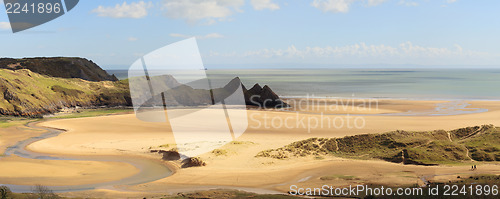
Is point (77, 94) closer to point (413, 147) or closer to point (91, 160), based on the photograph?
point (91, 160)

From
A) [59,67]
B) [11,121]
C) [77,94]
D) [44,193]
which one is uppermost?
[59,67]

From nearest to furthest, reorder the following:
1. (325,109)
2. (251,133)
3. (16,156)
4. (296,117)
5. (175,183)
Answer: (175,183) → (16,156) → (251,133) → (296,117) → (325,109)

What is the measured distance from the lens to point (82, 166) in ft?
82.5

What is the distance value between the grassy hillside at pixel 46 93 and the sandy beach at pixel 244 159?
306 inches

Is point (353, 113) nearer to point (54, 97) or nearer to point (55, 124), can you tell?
point (55, 124)

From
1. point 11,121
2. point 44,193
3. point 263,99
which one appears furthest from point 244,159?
point 263,99

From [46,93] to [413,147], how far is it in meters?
46.9

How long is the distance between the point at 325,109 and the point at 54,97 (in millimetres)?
35448

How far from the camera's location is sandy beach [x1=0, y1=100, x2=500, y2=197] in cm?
2053

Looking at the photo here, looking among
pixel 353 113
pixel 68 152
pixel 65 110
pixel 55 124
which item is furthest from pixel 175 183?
pixel 65 110

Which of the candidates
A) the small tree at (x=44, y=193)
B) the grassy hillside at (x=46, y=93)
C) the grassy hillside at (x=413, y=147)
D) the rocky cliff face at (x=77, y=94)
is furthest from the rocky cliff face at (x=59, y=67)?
the grassy hillside at (x=413, y=147)

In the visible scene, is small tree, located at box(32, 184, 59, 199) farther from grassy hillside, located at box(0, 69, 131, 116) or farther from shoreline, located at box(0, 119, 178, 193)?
grassy hillside, located at box(0, 69, 131, 116)

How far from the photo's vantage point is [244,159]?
25344 millimetres

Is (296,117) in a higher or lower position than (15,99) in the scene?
lower
